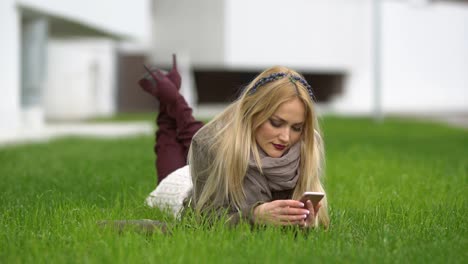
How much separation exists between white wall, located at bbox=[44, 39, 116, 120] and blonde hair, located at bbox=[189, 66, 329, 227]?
21934 mm

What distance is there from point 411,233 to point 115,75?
3064 centimetres

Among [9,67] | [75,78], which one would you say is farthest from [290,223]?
[75,78]

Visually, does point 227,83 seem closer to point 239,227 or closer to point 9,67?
point 9,67

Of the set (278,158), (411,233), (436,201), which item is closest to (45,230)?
(278,158)

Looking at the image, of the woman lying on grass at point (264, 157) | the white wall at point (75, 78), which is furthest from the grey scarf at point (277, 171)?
the white wall at point (75, 78)

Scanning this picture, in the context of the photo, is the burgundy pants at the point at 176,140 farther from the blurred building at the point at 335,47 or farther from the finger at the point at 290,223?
the blurred building at the point at 335,47

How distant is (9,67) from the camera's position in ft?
46.2

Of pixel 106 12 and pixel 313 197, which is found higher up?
pixel 106 12

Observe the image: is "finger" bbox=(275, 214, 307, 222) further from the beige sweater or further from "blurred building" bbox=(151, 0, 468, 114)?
"blurred building" bbox=(151, 0, 468, 114)

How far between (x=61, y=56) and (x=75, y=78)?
933mm

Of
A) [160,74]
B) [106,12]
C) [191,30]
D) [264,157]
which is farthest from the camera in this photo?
[191,30]

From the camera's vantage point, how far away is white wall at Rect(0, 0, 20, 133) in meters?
13.7

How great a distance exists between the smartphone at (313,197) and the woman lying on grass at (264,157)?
1.1 inches

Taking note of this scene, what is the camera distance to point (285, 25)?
29.7 m
